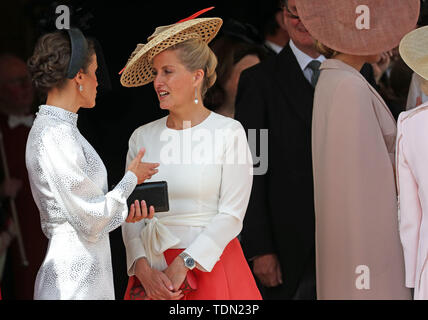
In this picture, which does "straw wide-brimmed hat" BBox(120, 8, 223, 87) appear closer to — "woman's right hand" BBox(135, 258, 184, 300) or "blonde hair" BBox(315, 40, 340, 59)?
"blonde hair" BBox(315, 40, 340, 59)

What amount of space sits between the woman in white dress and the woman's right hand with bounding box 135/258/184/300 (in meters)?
0.23

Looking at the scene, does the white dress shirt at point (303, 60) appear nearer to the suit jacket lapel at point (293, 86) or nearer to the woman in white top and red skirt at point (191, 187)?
the suit jacket lapel at point (293, 86)

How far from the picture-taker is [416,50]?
4086 mm

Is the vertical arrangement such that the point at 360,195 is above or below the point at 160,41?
below

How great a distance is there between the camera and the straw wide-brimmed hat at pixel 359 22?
4.29 m

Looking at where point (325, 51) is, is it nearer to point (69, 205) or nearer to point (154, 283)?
point (154, 283)

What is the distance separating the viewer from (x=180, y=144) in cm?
413

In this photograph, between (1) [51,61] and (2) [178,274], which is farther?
(2) [178,274]

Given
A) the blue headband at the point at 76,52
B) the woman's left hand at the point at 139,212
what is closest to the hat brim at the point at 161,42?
the blue headband at the point at 76,52

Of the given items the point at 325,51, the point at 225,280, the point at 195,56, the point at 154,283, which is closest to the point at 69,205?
the point at 154,283

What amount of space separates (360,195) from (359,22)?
36.2 inches

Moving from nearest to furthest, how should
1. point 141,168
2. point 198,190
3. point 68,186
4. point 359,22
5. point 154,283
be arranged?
point 68,186, point 141,168, point 154,283, point 198,190, point 359,22

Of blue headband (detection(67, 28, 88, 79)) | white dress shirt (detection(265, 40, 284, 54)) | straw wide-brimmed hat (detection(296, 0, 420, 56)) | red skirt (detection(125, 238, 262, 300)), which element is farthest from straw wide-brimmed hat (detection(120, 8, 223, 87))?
white dress shirt (detection(265, 40, 284, 54))

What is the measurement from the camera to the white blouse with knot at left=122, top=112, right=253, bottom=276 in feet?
13.2
